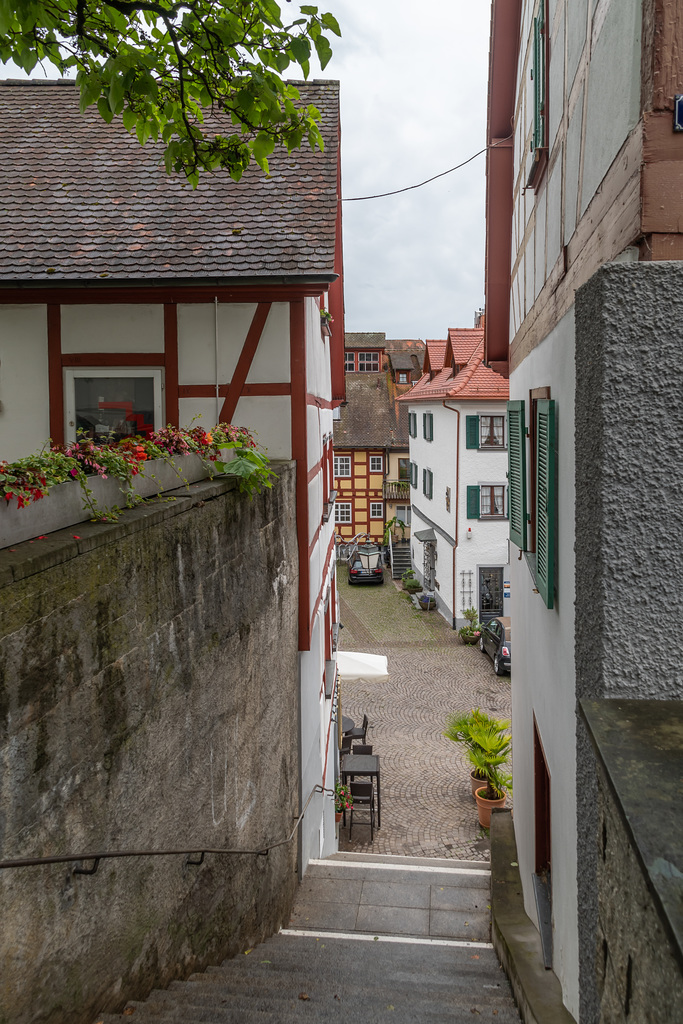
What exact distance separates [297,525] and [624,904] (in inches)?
250

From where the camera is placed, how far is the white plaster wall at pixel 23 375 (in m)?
7.90

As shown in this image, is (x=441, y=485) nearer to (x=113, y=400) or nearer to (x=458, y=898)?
(x=458, y=898)

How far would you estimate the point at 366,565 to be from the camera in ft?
102

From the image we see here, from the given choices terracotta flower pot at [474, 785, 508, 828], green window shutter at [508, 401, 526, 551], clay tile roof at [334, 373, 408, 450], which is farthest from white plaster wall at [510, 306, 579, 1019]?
clay tile roof at [334, 373, 408, 450]

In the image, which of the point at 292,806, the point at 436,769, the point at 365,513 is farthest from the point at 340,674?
the point at 365,513

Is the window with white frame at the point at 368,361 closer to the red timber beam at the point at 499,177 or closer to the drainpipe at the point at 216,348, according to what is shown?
the red timber beam at the point at 499,177

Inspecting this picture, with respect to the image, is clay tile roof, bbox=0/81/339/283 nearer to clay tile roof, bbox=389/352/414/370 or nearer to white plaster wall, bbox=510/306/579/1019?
white plaster wall, bbox=510/306/579/1019

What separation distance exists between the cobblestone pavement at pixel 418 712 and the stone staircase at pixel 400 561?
3.50m

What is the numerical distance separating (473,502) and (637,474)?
20763mm

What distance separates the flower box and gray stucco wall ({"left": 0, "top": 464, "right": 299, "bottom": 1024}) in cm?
10

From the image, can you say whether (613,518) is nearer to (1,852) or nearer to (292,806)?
(1,852)

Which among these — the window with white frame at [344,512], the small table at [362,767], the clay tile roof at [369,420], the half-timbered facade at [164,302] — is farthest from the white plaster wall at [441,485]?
the half-timbered facade at [164,302]

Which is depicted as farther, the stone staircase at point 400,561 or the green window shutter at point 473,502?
the stone staircase at point 400,561

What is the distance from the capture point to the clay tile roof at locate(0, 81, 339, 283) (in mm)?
7355
